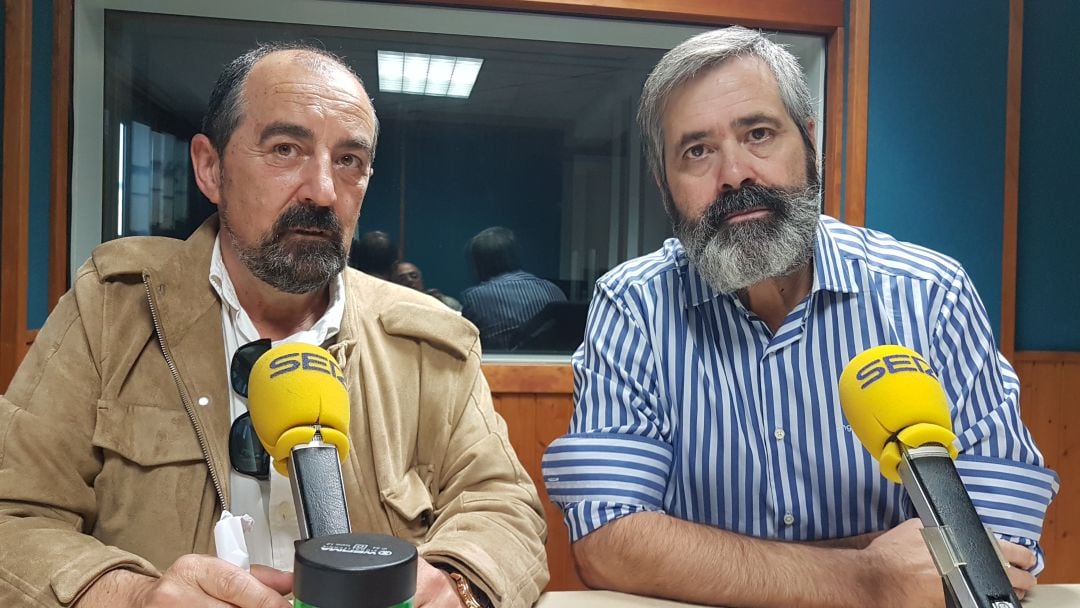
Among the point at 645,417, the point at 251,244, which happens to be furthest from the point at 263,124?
the point at 645,417

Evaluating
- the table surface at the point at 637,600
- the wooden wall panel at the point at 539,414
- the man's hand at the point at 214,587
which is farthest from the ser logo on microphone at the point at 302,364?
the wooden wall panel at the point at 539,414

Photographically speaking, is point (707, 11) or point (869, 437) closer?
point (869, 437)

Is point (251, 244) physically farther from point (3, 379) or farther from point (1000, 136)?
point (1000, 136)

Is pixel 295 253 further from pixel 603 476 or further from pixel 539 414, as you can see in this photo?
pixel 539 414

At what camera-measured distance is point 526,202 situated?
2.83 m

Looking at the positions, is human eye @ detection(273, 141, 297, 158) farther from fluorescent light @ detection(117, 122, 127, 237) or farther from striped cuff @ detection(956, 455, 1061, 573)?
fluorescent light @ detection(117, 122, 127, 237)

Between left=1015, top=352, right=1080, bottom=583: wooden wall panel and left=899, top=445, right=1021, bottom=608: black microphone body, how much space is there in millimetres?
2418

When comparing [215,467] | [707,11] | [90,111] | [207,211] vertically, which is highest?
[707,11]

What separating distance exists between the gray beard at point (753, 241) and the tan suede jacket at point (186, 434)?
1.40ft

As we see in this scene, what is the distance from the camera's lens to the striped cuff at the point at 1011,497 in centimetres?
110

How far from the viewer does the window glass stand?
8.48 feet

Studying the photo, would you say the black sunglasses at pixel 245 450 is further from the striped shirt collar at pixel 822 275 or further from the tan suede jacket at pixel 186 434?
the striped shirt collar at pixel 822 275

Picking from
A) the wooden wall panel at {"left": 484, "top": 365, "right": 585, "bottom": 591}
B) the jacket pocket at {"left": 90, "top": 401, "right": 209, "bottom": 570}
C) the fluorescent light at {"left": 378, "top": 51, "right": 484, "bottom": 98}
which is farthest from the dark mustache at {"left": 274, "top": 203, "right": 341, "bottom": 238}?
the fluorescent light at {"left": 378, "top": 51, "right": 484, "bottom": 98}

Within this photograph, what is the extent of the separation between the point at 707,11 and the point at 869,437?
7.03 ft
